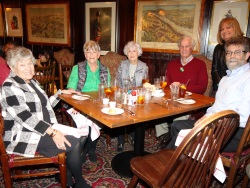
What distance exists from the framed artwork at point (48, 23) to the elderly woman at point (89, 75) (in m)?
2.50

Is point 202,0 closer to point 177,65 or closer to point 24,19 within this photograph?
point 177,65

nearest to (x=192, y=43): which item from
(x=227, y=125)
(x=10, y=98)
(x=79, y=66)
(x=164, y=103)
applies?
(x=164, y=103)

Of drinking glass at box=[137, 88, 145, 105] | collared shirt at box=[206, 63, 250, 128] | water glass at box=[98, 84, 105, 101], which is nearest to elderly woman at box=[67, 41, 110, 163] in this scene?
water glass at box=[98, 84, 105, 101]

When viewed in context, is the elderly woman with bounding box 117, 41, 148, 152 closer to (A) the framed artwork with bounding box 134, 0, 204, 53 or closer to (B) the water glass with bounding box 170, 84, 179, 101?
(B) the water glass with bounding box 170, 84, 179, 101

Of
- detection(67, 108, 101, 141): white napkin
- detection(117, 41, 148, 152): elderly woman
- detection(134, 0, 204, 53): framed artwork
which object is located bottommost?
detection(67, 108, 101, 141): white napkin

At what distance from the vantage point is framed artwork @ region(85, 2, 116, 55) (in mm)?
4184

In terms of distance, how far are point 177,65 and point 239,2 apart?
1.23 metres

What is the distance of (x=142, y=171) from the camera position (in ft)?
5.10

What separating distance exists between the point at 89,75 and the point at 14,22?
167 inches

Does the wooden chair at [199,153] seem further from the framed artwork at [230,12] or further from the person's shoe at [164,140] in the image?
the framed artwork at [230,12]

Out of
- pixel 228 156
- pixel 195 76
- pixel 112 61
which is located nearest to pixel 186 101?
pixel 228 156

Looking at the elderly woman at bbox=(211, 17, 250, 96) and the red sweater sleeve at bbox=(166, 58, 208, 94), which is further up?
the elderly woman at bbox=(211, 17, 250, 96)

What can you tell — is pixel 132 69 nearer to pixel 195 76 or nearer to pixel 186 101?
pixel 195 76

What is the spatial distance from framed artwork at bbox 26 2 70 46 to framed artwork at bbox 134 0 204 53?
70.4 inches
